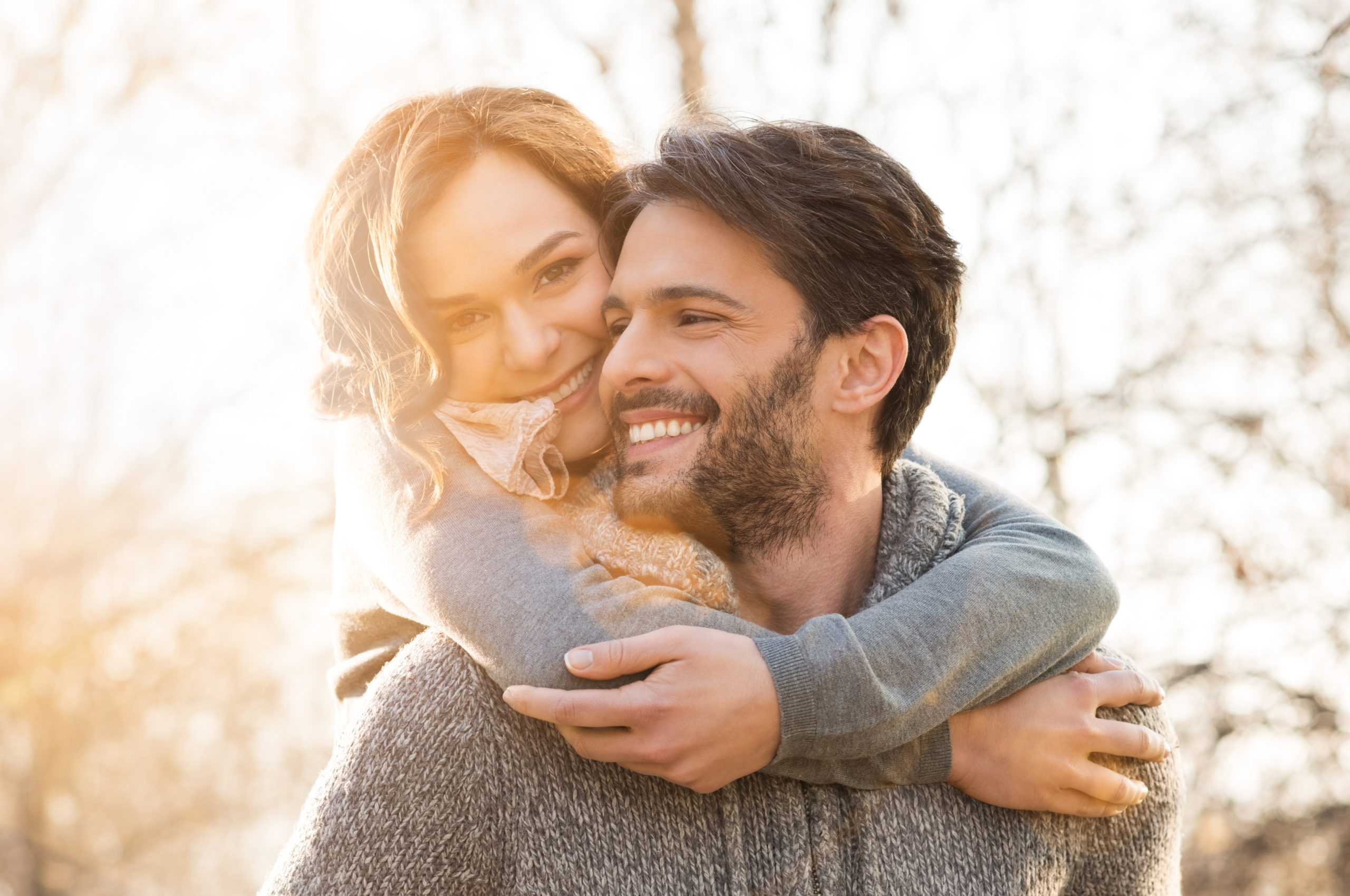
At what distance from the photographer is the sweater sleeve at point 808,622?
1.62 m

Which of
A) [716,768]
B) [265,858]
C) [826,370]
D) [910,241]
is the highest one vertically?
[910,241]

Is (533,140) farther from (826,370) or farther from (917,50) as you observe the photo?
(917,50)

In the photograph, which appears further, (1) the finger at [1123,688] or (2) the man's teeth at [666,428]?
(2) the man's teeth at [666,428]

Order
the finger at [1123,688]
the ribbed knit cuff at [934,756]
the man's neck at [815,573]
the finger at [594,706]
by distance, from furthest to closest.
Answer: the man's neck at [815,573] < the finger at [1123,688] < the ribbed knit cuff at [934,756] < the finger at [594,706]

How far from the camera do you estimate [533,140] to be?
7.59 ft

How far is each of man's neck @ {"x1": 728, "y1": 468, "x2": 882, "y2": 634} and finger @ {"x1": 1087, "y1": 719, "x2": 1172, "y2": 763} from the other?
49 cm

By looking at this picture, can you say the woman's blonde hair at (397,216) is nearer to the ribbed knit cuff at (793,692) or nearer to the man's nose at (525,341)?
the man's nose at (525,341)

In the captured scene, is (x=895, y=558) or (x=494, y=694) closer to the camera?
(x=494, y=694)

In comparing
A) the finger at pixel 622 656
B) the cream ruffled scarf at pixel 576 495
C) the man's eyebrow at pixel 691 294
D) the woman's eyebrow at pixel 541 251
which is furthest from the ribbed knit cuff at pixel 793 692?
the woman's eyebrow at pixel 541 251

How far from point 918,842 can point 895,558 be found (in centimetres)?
53

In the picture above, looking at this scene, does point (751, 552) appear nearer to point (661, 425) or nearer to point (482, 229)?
point (661, 425)

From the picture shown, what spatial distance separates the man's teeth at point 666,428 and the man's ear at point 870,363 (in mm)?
315

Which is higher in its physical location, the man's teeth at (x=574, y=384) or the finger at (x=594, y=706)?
the man's teeth at (x=574, y=384)

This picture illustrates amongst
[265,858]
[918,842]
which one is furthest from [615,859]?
[265,858]
